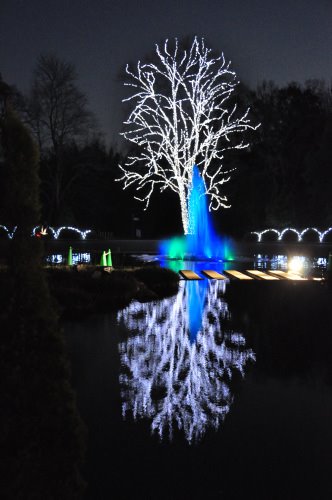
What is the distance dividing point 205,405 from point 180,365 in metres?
1.61

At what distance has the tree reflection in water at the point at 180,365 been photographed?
5443mm

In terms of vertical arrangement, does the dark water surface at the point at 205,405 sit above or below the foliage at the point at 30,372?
below

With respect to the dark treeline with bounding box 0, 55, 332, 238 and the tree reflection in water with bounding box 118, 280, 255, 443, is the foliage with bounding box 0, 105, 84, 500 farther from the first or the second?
the dark treeline with bounding box 0, 55, 332, 238

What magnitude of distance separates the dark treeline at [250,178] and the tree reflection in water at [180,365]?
1346 inches

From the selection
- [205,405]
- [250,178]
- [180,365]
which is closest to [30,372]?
[205,405]

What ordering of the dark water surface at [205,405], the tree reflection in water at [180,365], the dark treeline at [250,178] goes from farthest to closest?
the dark treeline at [250,178] < the tree reflection in water at [180,365] < the dark water surface at [205,405]

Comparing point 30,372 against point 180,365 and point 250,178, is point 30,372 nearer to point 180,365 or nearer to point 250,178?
point 180,365

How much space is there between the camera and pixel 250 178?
48562mm

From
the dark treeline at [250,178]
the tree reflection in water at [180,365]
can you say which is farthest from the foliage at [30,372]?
the dark treeline at [250,178]

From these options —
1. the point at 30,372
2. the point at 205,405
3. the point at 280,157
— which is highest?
the point at 280,157

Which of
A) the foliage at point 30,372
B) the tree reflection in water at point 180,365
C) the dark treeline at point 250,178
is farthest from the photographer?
the dark treeline at point 250,178

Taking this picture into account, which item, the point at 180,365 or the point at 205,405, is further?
the point at 180,365

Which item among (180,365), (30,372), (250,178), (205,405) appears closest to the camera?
(30,372)

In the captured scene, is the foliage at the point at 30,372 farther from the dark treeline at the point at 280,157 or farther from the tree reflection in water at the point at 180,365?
the dark treeline at the point at 280,157
